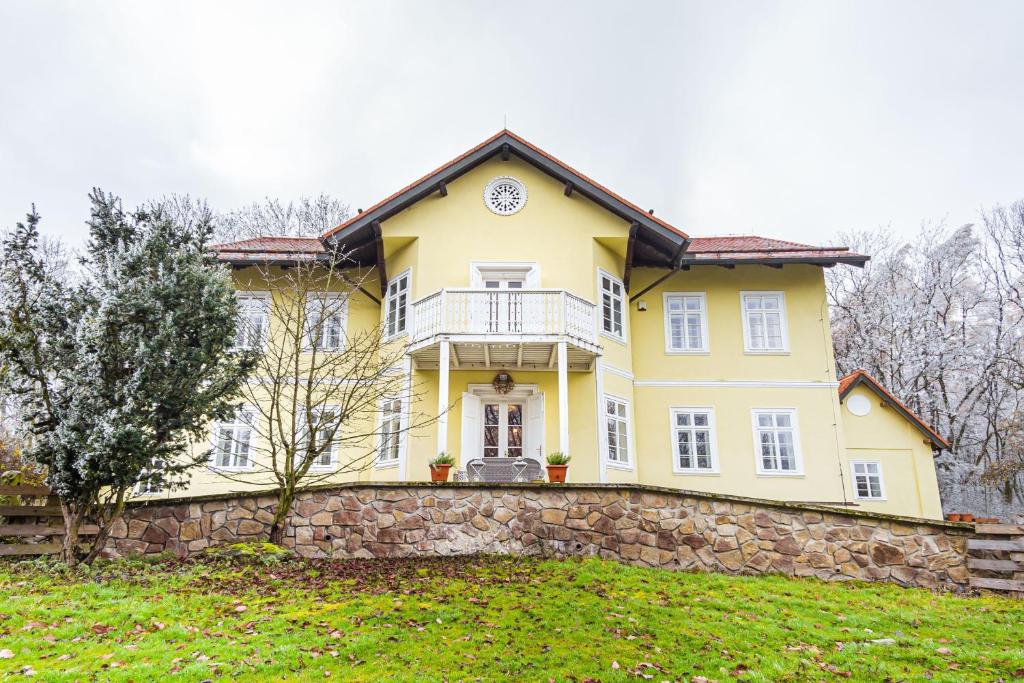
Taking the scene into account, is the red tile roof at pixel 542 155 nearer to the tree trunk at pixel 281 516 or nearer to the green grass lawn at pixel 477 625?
the tree trunk at pixel 281 516

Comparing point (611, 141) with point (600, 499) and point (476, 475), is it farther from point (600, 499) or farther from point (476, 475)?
point (600, 499)

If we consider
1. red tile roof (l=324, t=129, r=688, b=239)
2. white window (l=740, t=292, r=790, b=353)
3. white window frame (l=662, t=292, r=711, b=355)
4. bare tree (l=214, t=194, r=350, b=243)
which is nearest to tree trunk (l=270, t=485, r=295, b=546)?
red tile roof (l=324, t=129, r=688, b=239)

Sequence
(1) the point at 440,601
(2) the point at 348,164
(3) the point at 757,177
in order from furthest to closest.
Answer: (2) the point at 348,164, (3) the point at 757,177, (1) the point at 440,601

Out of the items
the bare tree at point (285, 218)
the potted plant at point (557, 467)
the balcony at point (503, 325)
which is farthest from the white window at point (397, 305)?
the bare tree at point (285, 218)

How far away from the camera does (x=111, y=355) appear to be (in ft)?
28.6

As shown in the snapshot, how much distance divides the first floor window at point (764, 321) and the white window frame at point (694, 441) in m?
1.93

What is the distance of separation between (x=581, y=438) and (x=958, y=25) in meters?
10.9

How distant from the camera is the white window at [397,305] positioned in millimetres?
15336

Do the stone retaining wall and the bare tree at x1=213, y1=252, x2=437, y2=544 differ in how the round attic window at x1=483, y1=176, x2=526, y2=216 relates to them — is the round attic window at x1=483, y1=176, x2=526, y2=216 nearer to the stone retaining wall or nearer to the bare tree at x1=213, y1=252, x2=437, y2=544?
the bare tree at x1=213, y1=252, x2=437, y2=544

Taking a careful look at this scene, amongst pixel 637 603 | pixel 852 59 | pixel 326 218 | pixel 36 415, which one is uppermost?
pixel 326 218

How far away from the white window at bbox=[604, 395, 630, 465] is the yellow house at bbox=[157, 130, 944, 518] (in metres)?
0.05

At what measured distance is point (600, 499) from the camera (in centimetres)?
1015

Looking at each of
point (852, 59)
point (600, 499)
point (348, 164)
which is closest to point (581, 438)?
point (600, 499)

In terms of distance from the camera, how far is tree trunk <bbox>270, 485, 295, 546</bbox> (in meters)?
9.66
